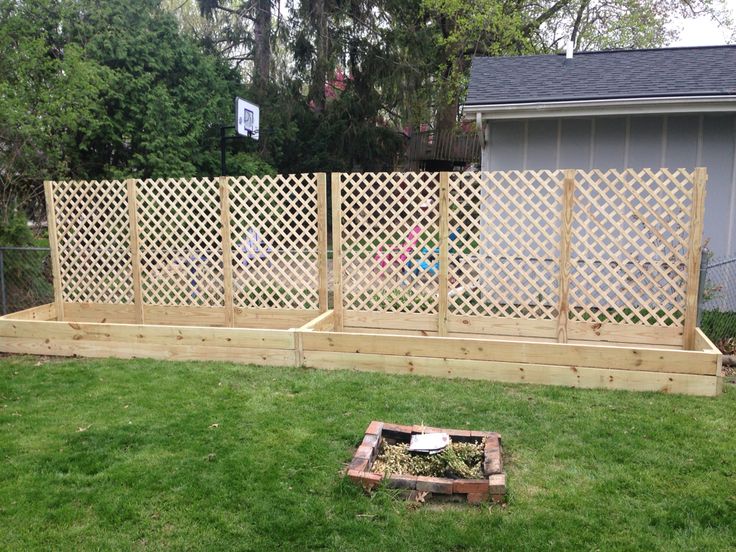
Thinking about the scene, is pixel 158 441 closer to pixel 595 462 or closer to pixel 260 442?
pixel 260 442

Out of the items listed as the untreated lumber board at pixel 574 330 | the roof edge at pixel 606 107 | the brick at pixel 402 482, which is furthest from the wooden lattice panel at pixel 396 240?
the brick at pixel 402 482

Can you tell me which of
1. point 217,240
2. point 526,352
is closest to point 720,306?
point 526,352

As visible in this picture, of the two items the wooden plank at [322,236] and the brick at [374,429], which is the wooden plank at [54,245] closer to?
the wooden plank at [322,236]

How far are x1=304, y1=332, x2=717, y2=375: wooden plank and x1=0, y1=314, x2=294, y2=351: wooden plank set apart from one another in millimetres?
386

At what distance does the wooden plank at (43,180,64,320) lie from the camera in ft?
20.5

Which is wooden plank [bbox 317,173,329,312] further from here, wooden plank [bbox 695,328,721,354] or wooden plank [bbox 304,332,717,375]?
wooden plank [bbox 695,328,721,354]

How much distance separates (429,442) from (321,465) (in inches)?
24.3

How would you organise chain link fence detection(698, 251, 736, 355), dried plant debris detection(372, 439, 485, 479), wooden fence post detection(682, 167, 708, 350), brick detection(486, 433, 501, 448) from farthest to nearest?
chain link fence detection(698, 251, 736, 355) < wooden fence post detection(682, 167, 708, 350) < brick detection(486, 433, 501, 448) < dried plant debris detection(372, 439, 485, 479)

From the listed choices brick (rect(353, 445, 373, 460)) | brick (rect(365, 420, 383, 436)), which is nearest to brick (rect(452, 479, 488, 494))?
brick (rect(353, 445, 373, 460))

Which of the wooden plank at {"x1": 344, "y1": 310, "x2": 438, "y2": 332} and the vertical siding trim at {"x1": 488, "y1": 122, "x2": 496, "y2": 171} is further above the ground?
the vertical siding trim at {"x1": 488, "y1": 122, "x2": 496, "y2": 171}

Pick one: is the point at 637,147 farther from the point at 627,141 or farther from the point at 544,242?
the point at 544,242

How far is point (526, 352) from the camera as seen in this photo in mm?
4613

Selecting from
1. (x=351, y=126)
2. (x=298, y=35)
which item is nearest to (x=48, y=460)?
(x=351, y=126)

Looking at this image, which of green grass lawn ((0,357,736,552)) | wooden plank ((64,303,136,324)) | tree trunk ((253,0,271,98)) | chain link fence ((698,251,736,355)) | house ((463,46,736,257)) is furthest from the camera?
tree trunk ((253,0,271,98))
